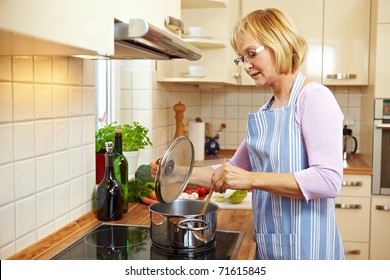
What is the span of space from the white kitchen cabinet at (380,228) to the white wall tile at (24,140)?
213 centimetres

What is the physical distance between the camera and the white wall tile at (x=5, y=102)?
1.18m

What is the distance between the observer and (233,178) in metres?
1.35

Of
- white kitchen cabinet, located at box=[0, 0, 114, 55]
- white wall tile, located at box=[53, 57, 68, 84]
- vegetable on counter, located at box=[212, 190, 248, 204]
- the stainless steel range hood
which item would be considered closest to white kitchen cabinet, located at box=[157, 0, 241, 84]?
vegetable on counter, located at box=[212, 190, 248, 204]

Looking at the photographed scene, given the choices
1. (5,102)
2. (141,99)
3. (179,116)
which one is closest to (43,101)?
(5,102)

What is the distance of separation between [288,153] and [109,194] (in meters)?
0.58

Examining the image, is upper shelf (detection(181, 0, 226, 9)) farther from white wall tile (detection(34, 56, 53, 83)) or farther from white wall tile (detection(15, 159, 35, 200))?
white wall tile (detection(15, 159, 35, 200))

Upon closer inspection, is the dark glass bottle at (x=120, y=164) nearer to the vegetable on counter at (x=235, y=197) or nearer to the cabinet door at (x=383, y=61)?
the vegetable on counter at (x=235, y=197)

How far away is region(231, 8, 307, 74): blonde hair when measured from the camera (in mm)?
1412

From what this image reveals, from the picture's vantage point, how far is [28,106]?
1.30 meters

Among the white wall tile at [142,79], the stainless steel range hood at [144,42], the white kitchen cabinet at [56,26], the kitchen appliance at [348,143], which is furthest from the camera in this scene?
the kitchen appliance at [348,143]

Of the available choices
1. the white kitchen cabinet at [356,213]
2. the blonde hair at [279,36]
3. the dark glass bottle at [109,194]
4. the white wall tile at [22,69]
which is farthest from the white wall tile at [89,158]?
the white kitchen cabinet at [356,213]

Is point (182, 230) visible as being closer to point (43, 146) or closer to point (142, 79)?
point (43, 146)
